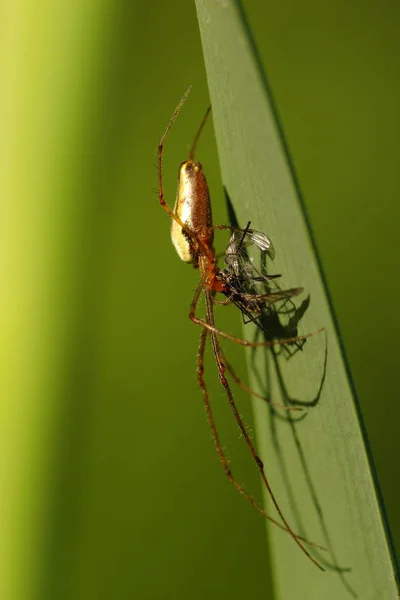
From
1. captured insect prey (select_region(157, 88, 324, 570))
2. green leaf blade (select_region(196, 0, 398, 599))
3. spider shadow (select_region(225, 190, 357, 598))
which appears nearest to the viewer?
green leaf blade (select_region(196, 0, 398, 599))

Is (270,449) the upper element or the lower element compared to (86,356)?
lower

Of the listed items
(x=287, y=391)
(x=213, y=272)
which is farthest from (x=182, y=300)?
(x=287, y=391)

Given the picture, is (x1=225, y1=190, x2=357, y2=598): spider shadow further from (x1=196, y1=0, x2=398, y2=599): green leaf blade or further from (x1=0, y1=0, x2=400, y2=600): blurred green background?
(x1=0, y1=0, x2=400, y2=600): blurred green background

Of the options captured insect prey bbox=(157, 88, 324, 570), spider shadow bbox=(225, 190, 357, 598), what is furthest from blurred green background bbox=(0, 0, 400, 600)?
spider shadow bbox=(225, 190, 357, 598)

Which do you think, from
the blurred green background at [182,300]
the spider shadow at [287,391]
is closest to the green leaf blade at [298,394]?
the spider shadow at [287,391]

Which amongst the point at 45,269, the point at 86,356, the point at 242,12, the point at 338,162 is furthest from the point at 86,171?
the point at 338,162

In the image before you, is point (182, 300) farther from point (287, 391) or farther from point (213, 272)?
point (287, 391)

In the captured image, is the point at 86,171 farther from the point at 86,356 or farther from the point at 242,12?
the point at 242,12

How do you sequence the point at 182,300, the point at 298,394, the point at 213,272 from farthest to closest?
the point at 182,300, the point at 213,272, the point at 298,394
